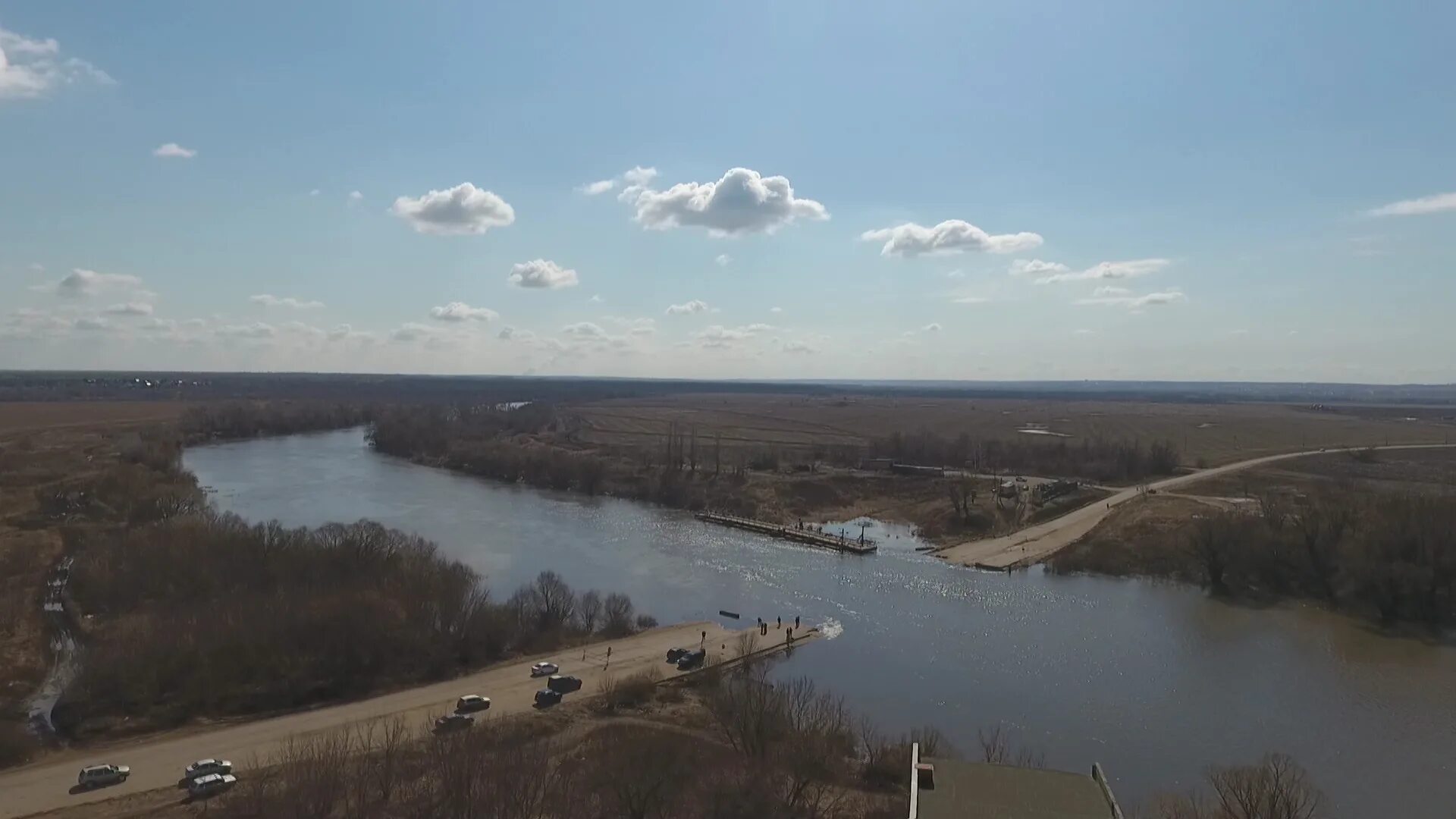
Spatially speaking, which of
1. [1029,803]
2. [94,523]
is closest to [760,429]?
[94,523]

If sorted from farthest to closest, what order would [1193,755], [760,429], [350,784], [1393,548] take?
[760,429]
[1393,548]
[1193,755]
[350,784]

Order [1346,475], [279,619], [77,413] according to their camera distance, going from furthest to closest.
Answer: [77,413] < [1346,475] < [279,619]

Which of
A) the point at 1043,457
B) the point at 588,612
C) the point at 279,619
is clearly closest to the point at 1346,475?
the point at 1043,457

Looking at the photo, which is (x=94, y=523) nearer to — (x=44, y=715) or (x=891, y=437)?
(x=44, y=715)

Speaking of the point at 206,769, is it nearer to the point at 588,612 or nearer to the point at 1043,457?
the point at 588,612

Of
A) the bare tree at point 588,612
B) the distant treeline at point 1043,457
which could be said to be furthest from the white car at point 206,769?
A: the distant treeline at point 1043,457
